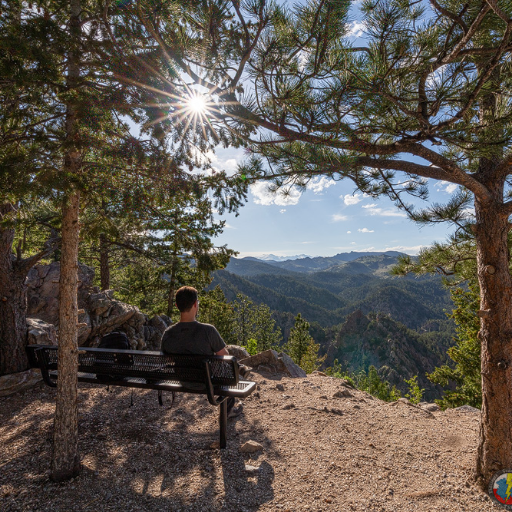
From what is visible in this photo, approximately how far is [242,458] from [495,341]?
3144 mm

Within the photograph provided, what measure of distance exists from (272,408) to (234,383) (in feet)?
6.74

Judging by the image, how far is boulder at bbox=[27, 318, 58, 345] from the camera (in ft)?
17.9

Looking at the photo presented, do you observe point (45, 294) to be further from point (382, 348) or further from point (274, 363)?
point (382, 348)

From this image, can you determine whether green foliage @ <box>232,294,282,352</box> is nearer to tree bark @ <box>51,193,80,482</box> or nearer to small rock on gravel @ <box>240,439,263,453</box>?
small rock on gravel @ <box>240,439,263,453</box>

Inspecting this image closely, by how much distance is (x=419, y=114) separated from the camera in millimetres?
2830

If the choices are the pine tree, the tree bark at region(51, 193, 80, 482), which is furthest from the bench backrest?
the pine tree

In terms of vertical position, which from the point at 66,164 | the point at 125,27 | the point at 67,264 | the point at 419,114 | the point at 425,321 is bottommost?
the point at 425,321

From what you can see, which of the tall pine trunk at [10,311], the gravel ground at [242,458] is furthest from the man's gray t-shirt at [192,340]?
the tall pine trunk at [10,311]

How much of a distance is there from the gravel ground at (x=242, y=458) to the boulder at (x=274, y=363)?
2129 millimetres

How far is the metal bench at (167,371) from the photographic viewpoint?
3.24m

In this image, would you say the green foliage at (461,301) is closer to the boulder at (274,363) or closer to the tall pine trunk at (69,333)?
the boulder at (274,363)

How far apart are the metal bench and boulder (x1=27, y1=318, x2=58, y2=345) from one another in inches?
74.2

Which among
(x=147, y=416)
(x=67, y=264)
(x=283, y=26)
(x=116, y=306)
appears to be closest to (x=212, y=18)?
(x=283, y=26)

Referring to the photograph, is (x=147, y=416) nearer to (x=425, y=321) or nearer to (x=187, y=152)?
(x=187, y=152)
